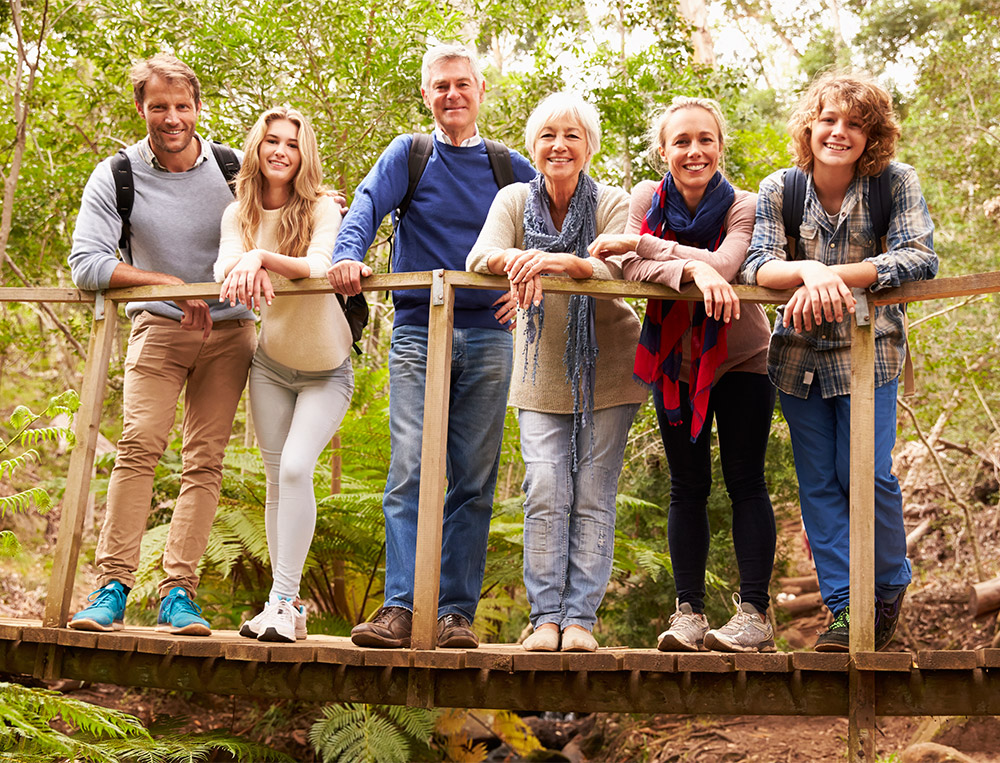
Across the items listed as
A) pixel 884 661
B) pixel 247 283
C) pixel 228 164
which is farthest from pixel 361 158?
pixel 884 661

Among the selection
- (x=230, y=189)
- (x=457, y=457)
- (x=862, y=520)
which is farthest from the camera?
(x=230, y=189)

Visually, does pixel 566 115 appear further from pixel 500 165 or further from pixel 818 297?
pixel 818 297

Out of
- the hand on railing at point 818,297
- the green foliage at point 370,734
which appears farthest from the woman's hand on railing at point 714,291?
the green foliage at point 370,734

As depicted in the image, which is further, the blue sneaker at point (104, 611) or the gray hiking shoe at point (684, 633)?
the blue sneaker at point (104, 611)

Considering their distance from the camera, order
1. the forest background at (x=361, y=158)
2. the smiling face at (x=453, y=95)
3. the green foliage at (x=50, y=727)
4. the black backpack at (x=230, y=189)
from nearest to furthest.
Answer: the green foliage at (x=50, y=727) < the smiling face at (x=453, y=95) < the black backpack at (x=230, y=189) < the forest background at (x=361, y=158)

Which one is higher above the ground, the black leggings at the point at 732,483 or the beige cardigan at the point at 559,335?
the beige cardigan at the point at 559,335

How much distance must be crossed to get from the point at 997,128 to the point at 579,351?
9.13m

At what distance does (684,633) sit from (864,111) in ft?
6.36

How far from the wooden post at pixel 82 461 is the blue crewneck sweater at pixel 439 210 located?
127cm

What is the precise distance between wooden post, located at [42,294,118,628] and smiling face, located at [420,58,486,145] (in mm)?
1625

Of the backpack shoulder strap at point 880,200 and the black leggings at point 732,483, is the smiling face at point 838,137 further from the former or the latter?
the black leggings at point 732,483

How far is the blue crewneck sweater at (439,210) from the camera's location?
3.62 m

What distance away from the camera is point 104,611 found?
3699 millimetres

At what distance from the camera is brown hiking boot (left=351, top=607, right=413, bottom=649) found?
10.9 feet
